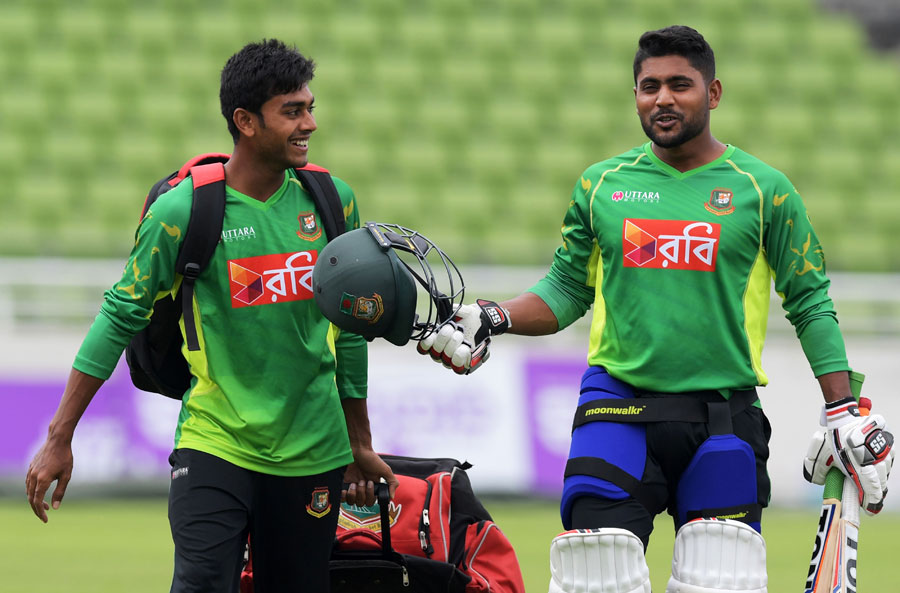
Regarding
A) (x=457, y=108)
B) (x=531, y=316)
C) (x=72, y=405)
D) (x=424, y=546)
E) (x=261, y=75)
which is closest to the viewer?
(x=72, y=405)

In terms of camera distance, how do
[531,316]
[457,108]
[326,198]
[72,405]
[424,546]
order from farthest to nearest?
[457,108] < [424,546] < [531,316] < [326,198] < [72,405]

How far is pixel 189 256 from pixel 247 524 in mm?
889

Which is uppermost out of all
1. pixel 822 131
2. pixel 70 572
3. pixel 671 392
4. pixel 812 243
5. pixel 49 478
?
pixel 822 131

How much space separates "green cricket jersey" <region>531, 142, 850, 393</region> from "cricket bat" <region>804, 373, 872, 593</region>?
0.39 m

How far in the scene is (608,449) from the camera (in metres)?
4.59

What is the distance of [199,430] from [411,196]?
9794 millimetres

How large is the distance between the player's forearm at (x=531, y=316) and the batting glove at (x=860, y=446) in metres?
0.98

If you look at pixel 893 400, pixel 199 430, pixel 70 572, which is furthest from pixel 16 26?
pixel 199 430

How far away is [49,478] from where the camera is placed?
4441 millimetres

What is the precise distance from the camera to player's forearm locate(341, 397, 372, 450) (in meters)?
5.00

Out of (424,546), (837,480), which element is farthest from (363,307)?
(837,480)

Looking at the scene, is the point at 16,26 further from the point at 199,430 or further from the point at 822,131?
the point at 199,430

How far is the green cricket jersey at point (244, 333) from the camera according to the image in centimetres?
455

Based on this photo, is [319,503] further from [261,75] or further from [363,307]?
[261,75]
